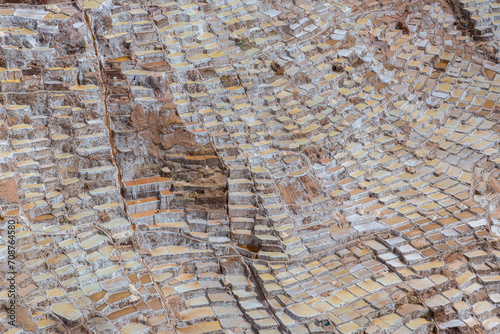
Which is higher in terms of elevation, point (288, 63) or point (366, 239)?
point (288, 63)

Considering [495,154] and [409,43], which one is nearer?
[495,154]

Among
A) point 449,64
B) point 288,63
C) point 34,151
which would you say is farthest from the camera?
point 449,64

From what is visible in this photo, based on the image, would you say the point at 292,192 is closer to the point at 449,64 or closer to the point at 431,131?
the point at 431,131

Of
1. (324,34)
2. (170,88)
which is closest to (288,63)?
(324,34)

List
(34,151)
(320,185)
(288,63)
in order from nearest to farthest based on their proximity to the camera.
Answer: (34,151) → (320,185) → (288,63)

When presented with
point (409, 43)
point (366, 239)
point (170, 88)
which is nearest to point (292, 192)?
point (366, 239)

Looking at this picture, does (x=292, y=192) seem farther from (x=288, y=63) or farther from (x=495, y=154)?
(x=495, y=154)

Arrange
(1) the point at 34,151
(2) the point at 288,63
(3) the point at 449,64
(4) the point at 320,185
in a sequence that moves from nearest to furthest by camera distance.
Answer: (1) the point at 34,151, (4) the point at 320,185, (2) the point at 288,63, (3) the point at 449,64

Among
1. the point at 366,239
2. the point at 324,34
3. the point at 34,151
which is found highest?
the point at 324,34

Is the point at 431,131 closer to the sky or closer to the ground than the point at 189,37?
closer to the ground
